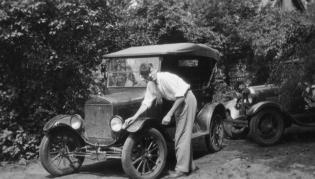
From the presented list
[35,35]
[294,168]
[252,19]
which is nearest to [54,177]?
[35,35]

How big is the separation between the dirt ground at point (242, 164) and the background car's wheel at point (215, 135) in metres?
0.13

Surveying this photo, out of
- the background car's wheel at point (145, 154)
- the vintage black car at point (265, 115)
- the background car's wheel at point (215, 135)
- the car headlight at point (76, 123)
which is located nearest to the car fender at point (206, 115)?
the background car's wheel at point (215, 135)

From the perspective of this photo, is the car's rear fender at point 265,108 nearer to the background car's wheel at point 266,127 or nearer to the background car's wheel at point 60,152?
the background car's wheel at point 266,127

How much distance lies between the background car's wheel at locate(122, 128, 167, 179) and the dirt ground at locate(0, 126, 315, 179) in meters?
0.49

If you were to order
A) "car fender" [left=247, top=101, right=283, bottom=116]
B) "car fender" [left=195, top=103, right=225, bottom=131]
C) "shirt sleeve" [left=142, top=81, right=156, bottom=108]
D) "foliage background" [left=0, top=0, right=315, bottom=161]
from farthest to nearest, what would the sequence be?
"car fender" [left=247, top=101, right=283, bottom=116], "car fender" [left=195, top=103, right=225, bottom=131], "foliage background" [left=0, top=0, right=315, bottom=161], "shirt sleeve" [left=142, top=81, right=156, bottom=108]

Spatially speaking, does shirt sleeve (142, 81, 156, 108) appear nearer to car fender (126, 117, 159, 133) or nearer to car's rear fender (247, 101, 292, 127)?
car fender (126, 117, 159, 133)

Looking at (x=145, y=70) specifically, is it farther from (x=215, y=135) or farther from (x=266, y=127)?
(x=266, y=127)

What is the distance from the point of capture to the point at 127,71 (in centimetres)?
807

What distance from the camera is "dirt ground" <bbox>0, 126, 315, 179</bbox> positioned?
665 cm

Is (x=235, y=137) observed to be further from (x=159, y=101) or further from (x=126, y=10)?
(x=126, y=10)

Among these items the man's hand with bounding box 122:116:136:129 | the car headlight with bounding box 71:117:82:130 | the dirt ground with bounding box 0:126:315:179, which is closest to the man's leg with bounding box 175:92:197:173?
the dirt ground with bounding box 0:126:315:179

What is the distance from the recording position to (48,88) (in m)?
8.96

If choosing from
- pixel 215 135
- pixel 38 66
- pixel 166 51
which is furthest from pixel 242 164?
pixel 38 66

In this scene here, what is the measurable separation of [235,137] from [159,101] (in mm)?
3130
